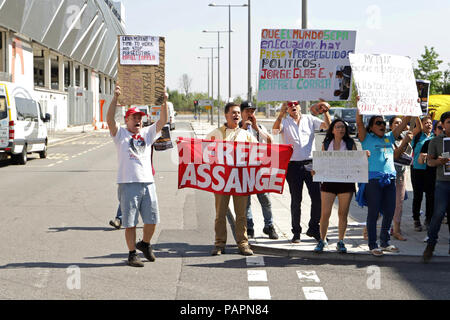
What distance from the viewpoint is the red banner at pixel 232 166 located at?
8.06 meters

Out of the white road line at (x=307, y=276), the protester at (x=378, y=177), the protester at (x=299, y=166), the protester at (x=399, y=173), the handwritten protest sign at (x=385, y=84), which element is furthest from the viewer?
the protester at (x=399, y=173)

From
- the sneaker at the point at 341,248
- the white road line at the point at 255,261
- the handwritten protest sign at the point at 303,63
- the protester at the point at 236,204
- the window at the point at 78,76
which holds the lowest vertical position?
the white road line at the point at 255,261

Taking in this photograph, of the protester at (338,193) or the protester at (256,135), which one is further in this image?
the protester at (256,135)

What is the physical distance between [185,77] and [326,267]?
154147 mm

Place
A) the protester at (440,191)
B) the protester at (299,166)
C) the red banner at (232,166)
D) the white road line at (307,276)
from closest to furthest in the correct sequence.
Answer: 1. the white road line at (307,276)
2. the protester at (440,191)
3. the red banner at (232,166)
4. the protester at (299,166)

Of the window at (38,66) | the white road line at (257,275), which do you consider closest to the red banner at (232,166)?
the white road line at (257,275)

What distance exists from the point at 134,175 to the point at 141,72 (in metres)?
2.98

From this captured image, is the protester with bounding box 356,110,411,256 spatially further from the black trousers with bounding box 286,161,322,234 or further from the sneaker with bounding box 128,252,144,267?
the sneaker with bounding box 128,252,144,267

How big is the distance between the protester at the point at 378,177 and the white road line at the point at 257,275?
151 cm

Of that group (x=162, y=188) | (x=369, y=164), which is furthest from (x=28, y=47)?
(x=369, y=164)

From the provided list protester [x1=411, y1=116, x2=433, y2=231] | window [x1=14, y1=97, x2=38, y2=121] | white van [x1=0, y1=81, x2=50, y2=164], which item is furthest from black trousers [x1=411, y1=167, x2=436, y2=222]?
window [x1=14, y1=97, x2=38, y2=121]

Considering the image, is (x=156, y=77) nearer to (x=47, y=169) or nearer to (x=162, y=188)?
(x=162, y=188)

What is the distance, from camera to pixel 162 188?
618 inches

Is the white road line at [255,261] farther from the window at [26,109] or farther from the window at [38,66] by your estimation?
the window at [38,66]
